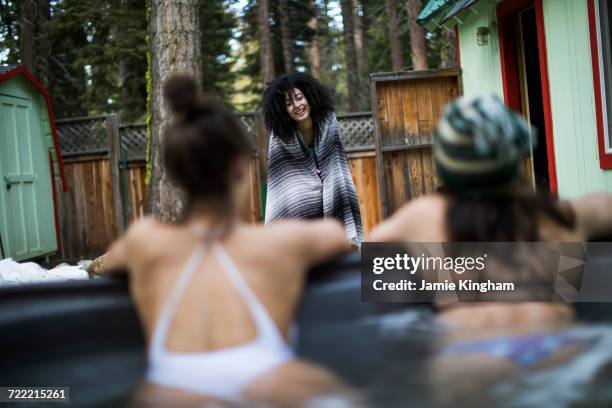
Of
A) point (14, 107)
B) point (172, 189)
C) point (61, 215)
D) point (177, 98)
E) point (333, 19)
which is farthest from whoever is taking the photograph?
point (333, 19)

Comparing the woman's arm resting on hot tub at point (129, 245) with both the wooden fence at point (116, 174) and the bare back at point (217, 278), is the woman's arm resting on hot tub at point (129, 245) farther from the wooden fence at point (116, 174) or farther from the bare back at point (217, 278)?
the wooden fence at point (116, 174)

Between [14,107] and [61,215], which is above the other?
[14,107]

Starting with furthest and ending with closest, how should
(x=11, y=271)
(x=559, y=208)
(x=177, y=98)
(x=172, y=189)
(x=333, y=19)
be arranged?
(x=333, y=19) → (x=172, y=189) → (x=11, y=271) → (x=559, y=208) → (x=177, y=98)

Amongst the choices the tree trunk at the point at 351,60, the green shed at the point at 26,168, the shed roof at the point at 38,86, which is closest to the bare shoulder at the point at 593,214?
the green shed at the point at 26,168

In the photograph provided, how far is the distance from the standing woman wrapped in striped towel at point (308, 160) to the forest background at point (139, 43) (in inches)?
275

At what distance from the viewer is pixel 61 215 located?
1073 centimetres

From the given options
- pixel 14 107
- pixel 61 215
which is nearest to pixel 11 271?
pixel 14 107

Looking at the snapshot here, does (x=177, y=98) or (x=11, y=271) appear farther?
(x=11, y=271)

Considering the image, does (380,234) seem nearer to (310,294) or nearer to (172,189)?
(310,294)

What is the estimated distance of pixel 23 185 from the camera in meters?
9.09

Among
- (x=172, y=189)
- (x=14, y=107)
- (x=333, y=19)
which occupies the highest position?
(x=333, y=19)

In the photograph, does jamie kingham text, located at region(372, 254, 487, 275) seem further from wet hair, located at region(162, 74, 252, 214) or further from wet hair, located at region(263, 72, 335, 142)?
wet hair, located at region(263, 72, 335, 142)

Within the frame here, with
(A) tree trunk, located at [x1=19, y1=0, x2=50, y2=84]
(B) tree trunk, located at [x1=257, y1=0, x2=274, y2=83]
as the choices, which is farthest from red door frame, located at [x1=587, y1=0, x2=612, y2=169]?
(B) tree trunk, located at [x1=257, y1=0, x2=274, y2=83]

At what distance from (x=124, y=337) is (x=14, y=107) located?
798cm
